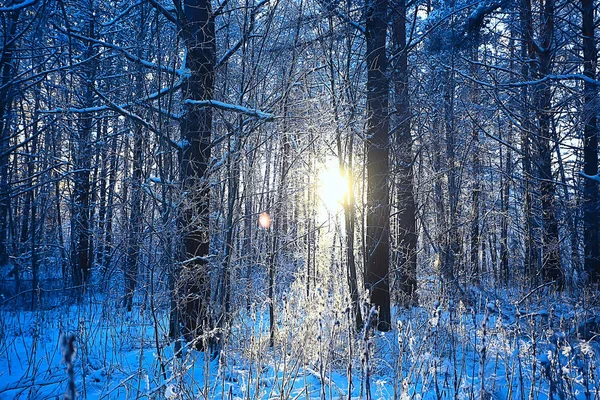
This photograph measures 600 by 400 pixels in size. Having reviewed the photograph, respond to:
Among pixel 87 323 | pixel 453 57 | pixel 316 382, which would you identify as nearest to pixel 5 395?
pixel 316 382

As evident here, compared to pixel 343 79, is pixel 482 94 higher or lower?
higher

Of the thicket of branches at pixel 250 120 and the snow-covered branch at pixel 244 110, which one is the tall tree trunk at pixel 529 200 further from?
the snow-covered branch at pixel 244 110

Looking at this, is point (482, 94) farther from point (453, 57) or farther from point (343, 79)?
point (343, 79)

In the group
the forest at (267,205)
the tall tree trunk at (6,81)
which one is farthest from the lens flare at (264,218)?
the tall tree trunk at (6,81)

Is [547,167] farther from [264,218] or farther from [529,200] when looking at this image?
[264,218]

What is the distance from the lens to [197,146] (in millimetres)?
5305

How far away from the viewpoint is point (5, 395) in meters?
3.60

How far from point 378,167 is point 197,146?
296 cm

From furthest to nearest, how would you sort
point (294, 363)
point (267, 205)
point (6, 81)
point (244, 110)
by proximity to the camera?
point (267, 205), point (6, 81), point (244, 110), point (294, 363)

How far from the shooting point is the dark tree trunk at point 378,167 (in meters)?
6.34

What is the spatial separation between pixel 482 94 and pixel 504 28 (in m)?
1.55

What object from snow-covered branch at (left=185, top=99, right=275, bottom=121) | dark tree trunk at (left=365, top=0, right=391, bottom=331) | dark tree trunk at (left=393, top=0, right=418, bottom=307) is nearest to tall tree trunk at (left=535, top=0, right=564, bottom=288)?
dark tree trunk at (left=393, top=0, right=418, bottom=307)

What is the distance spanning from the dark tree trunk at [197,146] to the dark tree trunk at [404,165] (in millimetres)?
2985

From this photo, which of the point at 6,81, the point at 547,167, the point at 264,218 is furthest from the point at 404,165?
the point at 6,81
